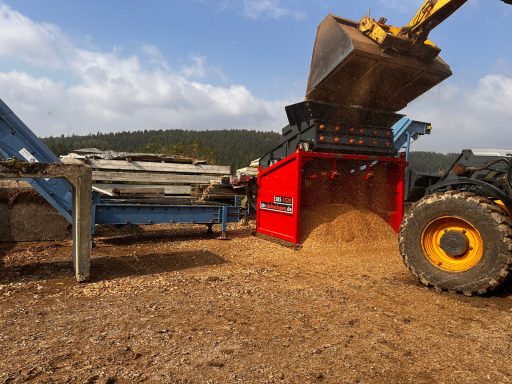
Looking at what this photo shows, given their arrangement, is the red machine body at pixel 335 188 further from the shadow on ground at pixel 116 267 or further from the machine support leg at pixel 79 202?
the machine support leg at pixel 79 202

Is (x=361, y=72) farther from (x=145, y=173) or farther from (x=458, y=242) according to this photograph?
(x=145, y=173)

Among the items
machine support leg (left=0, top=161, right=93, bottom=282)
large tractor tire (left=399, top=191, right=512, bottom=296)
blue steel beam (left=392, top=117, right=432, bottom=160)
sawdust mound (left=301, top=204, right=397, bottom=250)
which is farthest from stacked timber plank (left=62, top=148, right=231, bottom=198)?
large tractor tire (left=399, top=191, right=512, bottom=296)

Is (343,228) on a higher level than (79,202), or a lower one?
lower

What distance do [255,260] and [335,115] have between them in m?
3.18

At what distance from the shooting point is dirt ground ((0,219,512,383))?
241 centimetres

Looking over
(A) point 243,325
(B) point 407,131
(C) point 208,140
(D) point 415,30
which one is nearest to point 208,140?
(C) point 208,140

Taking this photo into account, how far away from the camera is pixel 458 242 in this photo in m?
4.17

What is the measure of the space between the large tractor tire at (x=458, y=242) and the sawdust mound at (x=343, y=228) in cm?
217

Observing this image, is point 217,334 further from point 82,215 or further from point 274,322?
point 82,215

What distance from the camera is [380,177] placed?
7785 millimetres

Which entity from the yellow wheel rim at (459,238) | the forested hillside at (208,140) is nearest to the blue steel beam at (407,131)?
the yellow wheel rim at (459,238)

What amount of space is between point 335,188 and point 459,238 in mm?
3668

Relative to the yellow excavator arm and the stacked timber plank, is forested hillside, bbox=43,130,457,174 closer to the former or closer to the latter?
the stacked timber plank

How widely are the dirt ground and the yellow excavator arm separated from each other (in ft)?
11.4
